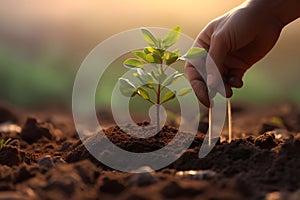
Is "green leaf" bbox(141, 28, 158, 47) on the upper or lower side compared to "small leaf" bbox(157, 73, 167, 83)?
upper

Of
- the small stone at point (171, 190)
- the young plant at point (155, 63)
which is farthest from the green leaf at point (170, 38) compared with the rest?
the small stone at point (171, 190)

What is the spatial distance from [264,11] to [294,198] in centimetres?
146

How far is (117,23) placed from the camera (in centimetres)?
899

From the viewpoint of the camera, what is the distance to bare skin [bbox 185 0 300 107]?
104 inches

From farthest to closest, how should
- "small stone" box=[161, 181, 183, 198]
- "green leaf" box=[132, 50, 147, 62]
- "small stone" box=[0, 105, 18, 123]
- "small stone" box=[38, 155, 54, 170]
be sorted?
"small stone" box=[0, 105, 18, 123] → "green leaf" box=[132, 50, 147, 62] → "small stone" box=[38, 155, 54, 170] → "small stone" box=[161, 181, 183, 198]

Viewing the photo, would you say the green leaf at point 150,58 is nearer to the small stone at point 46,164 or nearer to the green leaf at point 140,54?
the green leaf at point 140,54

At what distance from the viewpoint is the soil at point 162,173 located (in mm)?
1583

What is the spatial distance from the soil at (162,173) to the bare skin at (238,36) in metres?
0.31

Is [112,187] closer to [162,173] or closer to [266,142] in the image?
[162,173]

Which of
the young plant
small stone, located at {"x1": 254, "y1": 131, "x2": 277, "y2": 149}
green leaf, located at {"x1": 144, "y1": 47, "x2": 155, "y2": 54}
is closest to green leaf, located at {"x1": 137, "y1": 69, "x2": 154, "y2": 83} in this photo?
the young plant

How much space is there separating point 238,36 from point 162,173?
990 mm

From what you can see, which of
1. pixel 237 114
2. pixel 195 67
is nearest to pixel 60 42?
pixel 237 114

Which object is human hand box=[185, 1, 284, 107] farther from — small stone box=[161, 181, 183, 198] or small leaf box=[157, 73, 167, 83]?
small stone box=[161, 181, 183, 198]

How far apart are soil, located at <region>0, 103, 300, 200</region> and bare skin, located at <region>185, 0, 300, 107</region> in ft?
1.03
